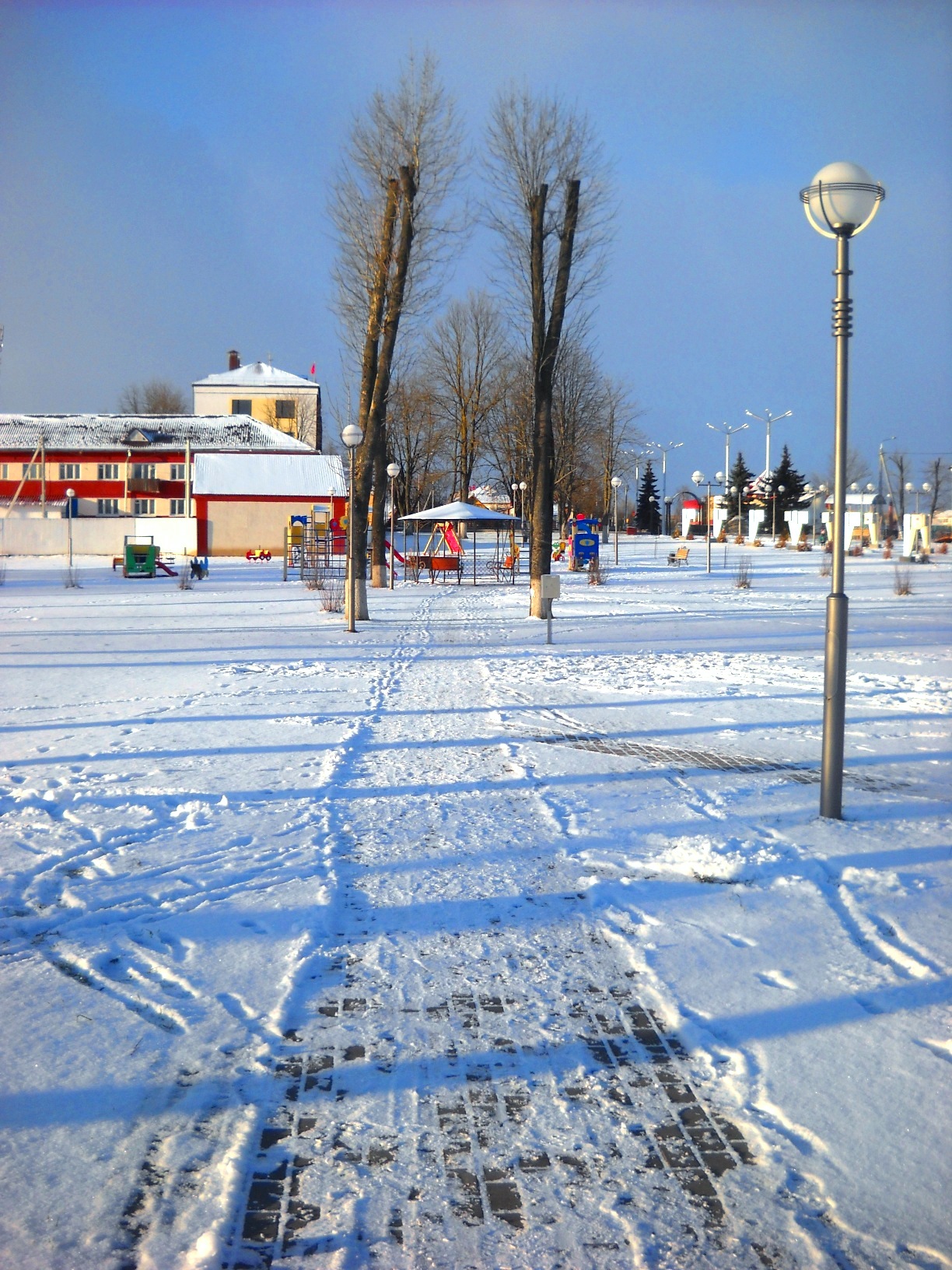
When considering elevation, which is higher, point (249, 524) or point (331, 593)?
point (249, 524)

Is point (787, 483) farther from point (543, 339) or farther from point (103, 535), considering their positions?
point (543, 339)

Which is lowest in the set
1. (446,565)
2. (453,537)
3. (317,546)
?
(446,565)

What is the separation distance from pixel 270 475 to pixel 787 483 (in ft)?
197

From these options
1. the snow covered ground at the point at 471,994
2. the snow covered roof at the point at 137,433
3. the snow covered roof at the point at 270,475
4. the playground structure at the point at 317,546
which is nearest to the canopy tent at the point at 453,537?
the playground structure at the point at 317,546

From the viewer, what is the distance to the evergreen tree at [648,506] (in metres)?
115

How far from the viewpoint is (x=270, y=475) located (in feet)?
172

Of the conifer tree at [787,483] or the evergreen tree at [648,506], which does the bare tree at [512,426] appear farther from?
the evergreen tree at [648,506]

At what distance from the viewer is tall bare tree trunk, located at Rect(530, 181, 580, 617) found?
19.7m

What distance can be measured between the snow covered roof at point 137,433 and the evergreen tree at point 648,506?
57380 mm

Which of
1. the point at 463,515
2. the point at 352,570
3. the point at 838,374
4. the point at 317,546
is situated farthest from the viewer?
the point at 317,546

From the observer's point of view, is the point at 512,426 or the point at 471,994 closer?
the point at 471,994

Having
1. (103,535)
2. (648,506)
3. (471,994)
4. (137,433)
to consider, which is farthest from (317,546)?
(648,506)

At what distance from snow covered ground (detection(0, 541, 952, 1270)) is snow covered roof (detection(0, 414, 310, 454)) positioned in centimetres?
5840

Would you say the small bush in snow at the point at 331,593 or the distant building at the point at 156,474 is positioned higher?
the distant building at the point at 156,474
